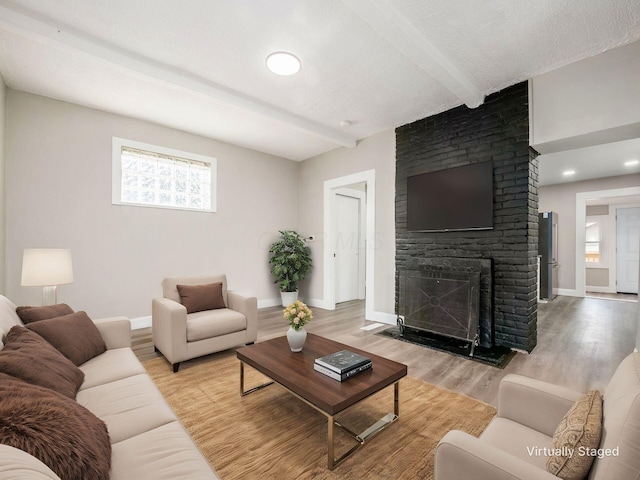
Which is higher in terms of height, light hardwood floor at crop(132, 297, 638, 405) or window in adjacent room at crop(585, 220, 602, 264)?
window in adjacent room at crop(585, 220, 602, 264)

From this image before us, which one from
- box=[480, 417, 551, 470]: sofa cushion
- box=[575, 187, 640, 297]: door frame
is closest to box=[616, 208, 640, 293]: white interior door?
box=[575, 187, 640, 297]: door frame

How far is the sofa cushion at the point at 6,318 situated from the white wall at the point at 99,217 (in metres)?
1.98

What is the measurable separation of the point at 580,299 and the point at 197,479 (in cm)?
807

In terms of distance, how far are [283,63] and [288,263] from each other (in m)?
3.34

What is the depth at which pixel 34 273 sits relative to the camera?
96.5 inches

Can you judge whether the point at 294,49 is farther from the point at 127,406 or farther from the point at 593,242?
the point at 593,242

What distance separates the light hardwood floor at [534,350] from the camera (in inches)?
101

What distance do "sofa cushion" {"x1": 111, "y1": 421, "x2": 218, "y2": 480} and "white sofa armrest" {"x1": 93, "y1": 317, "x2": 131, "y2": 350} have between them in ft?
4.33

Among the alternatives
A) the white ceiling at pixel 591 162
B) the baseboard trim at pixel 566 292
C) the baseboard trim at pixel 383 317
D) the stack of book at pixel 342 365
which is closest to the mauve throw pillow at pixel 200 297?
the stack of book at pixel 342 365

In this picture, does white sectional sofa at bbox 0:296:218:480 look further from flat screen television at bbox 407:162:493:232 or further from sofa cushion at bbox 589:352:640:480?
flat screen television at bbox 407:162:493:232

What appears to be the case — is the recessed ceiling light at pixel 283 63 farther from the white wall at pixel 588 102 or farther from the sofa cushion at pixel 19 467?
the sofa cushion at pixel 19 467

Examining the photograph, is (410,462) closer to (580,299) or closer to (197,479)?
(197,479)

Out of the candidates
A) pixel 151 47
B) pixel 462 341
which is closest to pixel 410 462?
pixel 462 341

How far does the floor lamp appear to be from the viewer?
2443 millimetres
